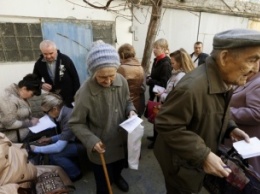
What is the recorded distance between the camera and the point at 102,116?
1.95 meters

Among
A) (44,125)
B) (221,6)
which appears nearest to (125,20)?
(44,125)

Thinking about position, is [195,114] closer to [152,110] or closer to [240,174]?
[240,174]

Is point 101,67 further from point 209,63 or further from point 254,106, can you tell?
point 254,106

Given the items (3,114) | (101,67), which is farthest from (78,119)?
(3,114)

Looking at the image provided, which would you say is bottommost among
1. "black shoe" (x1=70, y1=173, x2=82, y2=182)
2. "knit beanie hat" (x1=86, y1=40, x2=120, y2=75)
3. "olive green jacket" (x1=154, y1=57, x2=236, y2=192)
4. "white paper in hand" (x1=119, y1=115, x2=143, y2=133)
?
"black shoe" (x1=70, y1=173, x2=82, y2=182)

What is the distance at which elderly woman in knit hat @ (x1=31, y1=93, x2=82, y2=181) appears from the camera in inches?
104

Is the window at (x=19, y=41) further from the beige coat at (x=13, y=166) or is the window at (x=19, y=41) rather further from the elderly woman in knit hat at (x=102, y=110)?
the elderly woman in knit hat at (x=102, y=110)

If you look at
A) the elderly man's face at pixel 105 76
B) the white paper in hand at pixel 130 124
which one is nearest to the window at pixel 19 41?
the elderly man's face at pixel 105 76

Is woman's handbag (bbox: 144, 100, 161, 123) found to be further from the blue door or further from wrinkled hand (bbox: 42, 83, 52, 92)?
the blue door

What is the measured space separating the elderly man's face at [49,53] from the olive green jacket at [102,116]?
5.74 ft

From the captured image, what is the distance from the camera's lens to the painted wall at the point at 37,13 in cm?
384

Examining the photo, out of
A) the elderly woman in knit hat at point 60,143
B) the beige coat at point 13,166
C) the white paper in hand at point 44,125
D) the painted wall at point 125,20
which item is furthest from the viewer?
the painted wall at point 125,20

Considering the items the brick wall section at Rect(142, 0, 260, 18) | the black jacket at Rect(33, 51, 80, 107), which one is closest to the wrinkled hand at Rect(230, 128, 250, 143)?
the black jacket at Rect(33, 51, 80, 107)

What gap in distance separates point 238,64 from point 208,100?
0.27 m
